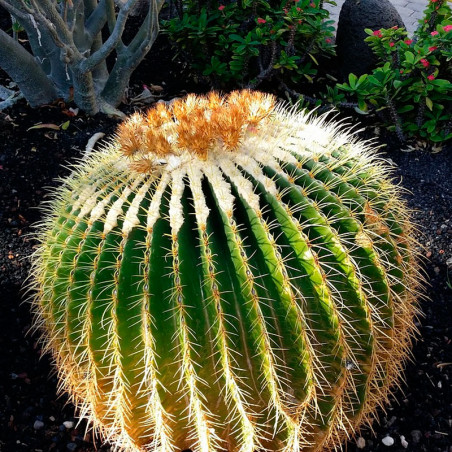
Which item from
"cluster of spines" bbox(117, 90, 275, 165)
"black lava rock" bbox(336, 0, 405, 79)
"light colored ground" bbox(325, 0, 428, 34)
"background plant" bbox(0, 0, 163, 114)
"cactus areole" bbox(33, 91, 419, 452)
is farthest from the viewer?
"light colored ground" bbox(325, 0, 428, 34)

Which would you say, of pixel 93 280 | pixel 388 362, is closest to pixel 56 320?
pixel 93 280

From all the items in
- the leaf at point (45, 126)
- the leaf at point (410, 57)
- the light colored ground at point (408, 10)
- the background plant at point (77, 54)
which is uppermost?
the leaf at point (410, 57)

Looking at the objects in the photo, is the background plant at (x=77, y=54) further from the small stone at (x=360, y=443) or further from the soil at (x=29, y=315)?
the small stone at (x=360, y=443)

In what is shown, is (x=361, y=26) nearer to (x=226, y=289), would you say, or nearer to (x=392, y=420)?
(x=392, y=420)

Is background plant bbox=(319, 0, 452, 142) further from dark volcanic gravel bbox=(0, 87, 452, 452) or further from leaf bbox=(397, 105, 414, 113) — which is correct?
dark volcanic gravel bbox=(0, 87, 452, 452)

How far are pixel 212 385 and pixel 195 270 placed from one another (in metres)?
0.32

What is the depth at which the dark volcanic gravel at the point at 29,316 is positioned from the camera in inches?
80.2

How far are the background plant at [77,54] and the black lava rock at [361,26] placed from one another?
4.83 feet

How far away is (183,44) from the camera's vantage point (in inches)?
153

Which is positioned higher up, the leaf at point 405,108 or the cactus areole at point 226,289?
the cactus areole at point 226,289

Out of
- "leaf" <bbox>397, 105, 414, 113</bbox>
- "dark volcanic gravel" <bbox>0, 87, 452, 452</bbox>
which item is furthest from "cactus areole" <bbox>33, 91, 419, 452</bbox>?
"leaf" <bbox>397, 105, 414, 113</bbox>

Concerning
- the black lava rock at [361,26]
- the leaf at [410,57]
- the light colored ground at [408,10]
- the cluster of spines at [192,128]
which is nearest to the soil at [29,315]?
the cluster of spines at [192,128]

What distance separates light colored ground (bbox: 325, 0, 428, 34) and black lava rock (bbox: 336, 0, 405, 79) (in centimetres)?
300

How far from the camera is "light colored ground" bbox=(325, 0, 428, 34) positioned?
23.1 feet
